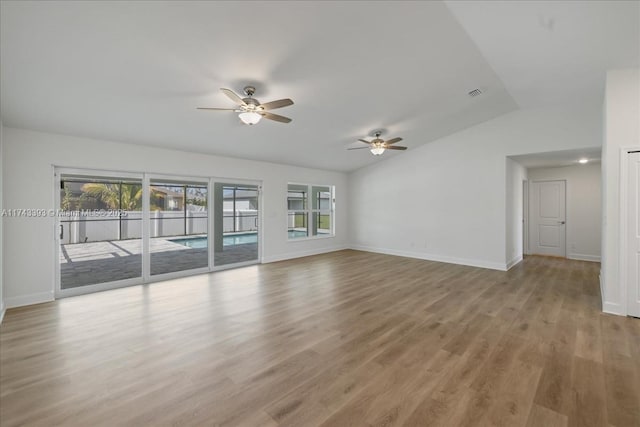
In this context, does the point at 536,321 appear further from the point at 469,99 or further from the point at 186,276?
the point at 186,276

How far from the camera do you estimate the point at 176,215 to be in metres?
6.11

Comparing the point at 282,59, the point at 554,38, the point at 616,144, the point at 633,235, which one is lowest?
the point at 633,235

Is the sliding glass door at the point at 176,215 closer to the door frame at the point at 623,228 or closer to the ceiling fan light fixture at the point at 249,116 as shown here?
the ceiling fan light fixture at the point at 249,116

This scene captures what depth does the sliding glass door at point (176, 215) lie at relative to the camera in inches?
210

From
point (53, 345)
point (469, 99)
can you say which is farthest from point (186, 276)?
point (469, 99)

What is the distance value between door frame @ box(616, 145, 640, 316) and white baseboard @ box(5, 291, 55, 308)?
771cm

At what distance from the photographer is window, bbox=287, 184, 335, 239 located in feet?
25.3

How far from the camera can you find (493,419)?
5.81 feet

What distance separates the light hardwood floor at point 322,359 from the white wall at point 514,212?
179 cm

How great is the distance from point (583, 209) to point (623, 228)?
4433 mm

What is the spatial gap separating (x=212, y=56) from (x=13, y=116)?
2.85m

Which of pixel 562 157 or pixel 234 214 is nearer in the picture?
pixel 562 157

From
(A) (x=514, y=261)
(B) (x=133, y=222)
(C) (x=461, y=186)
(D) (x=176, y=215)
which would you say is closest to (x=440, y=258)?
(A) (x=514, y=261)

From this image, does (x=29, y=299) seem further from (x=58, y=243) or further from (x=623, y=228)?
(x=623, y=228)
